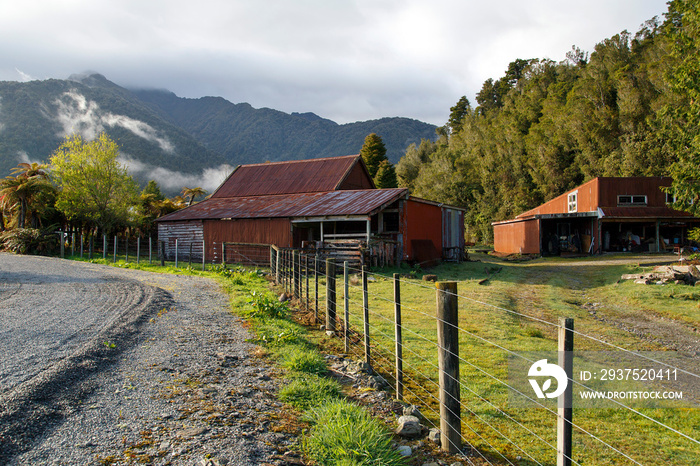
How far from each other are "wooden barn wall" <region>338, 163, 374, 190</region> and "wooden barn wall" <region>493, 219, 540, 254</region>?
12048 mm

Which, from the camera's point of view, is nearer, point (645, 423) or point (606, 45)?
point (645, 423)

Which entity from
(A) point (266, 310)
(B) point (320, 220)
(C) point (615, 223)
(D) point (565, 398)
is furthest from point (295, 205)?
(C) point (615, 223)

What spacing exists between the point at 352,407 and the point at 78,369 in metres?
3.12

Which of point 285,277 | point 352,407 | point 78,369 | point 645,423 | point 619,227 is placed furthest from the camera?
point 619,227

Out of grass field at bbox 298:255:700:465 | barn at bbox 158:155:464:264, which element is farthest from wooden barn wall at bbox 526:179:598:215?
grass field at bbox 298:255:700:465

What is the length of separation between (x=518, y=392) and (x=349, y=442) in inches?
87.8

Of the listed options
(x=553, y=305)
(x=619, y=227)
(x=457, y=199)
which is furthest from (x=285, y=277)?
(x=457, y=199)

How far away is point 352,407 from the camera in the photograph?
399cm

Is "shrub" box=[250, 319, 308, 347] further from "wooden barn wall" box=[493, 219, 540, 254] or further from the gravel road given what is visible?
"wooden barn wall" box=[493, 219, 540, 254]

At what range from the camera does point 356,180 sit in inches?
1262

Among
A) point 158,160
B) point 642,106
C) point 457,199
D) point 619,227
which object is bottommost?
point 619,227

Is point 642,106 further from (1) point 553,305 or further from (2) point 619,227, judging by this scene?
(1) point 553,305

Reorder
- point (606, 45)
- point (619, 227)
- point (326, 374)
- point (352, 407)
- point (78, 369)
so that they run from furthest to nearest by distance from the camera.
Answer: point (606, 45), point (619, 227), point (326, 374), point (78, 369), point (352, 407)

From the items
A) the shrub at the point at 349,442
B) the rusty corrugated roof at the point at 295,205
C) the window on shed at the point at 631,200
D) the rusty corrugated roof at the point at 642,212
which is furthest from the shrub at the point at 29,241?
the window on shed at the point at 631,200
